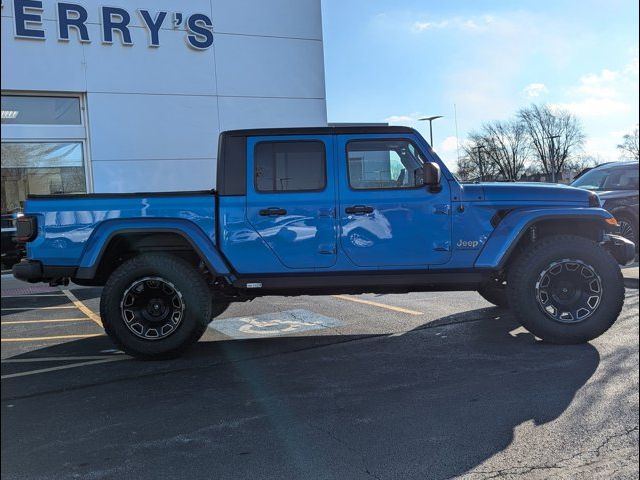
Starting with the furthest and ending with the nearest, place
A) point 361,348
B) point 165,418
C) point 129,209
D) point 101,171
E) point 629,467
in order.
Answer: point 101,171
point 361,348
point 129,209
point 165,418
point 629,467

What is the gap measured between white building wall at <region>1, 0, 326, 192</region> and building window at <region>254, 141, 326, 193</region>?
0.85 m

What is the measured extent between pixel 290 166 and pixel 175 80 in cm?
147

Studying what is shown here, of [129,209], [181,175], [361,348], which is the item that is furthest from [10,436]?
[181,175]

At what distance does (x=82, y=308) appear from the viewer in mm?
7148

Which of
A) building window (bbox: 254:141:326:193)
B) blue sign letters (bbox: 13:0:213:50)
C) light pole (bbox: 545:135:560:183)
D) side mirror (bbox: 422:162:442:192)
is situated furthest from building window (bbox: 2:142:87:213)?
light pole (bbox: 545:135:560:183)

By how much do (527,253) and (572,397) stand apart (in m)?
1.57

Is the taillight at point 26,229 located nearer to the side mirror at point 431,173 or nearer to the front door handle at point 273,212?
the front door handle at point 273,212

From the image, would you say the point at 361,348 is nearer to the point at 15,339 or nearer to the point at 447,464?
the point at 447,464

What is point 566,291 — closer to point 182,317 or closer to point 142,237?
point 182,317

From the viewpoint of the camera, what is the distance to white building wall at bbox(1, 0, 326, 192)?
11.6ft

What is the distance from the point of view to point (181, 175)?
8594mm

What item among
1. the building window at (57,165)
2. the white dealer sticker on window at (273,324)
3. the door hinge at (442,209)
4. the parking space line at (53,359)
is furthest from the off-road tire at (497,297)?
the building window at (57,165)

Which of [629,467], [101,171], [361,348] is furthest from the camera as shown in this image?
[101,171]

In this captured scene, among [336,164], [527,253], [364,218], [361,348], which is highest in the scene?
[336,164]
